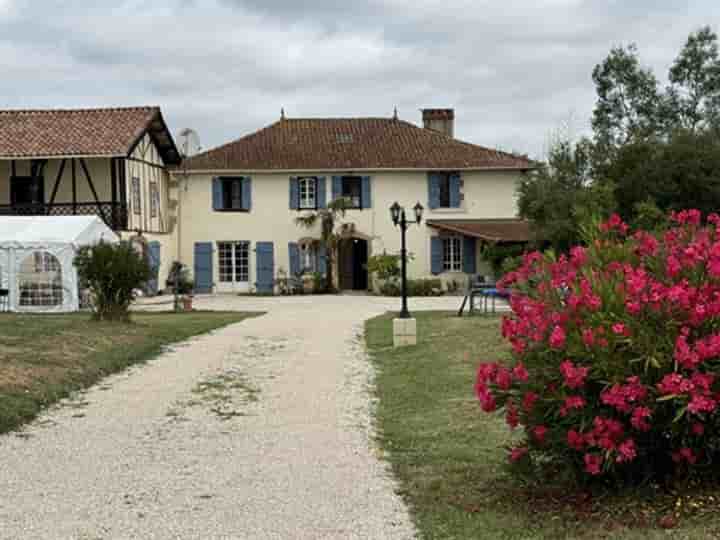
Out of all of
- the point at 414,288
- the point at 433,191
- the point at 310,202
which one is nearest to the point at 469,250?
the point at 433,191

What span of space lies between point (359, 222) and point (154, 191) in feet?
22.3

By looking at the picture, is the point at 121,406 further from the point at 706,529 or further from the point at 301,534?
the point at 706,529

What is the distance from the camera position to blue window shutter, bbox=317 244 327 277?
110 feet

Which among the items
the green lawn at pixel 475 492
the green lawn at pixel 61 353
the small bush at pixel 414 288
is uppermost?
the small bush at pixel 414 288

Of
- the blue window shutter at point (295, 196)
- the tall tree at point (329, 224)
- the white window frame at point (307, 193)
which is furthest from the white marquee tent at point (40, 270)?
the white window frame at point (307, 193)

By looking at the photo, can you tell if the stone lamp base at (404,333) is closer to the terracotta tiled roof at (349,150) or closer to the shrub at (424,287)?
the shrub at (424,287)

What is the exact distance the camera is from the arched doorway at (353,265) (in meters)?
34.8

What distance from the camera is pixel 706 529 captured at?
15.9 feet

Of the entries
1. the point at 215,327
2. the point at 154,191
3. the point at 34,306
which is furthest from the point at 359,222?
the point at 215,327

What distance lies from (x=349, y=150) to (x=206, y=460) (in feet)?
91.1

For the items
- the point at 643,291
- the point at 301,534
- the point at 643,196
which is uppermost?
the point at 643,196

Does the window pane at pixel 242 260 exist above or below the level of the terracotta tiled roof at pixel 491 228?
below

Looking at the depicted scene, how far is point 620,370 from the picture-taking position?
5062 millimetres

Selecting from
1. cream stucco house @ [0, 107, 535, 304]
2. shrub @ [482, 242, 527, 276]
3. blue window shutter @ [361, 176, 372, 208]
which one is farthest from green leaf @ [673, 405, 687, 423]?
blue window shutter @ [361, 176, 372, 208]
